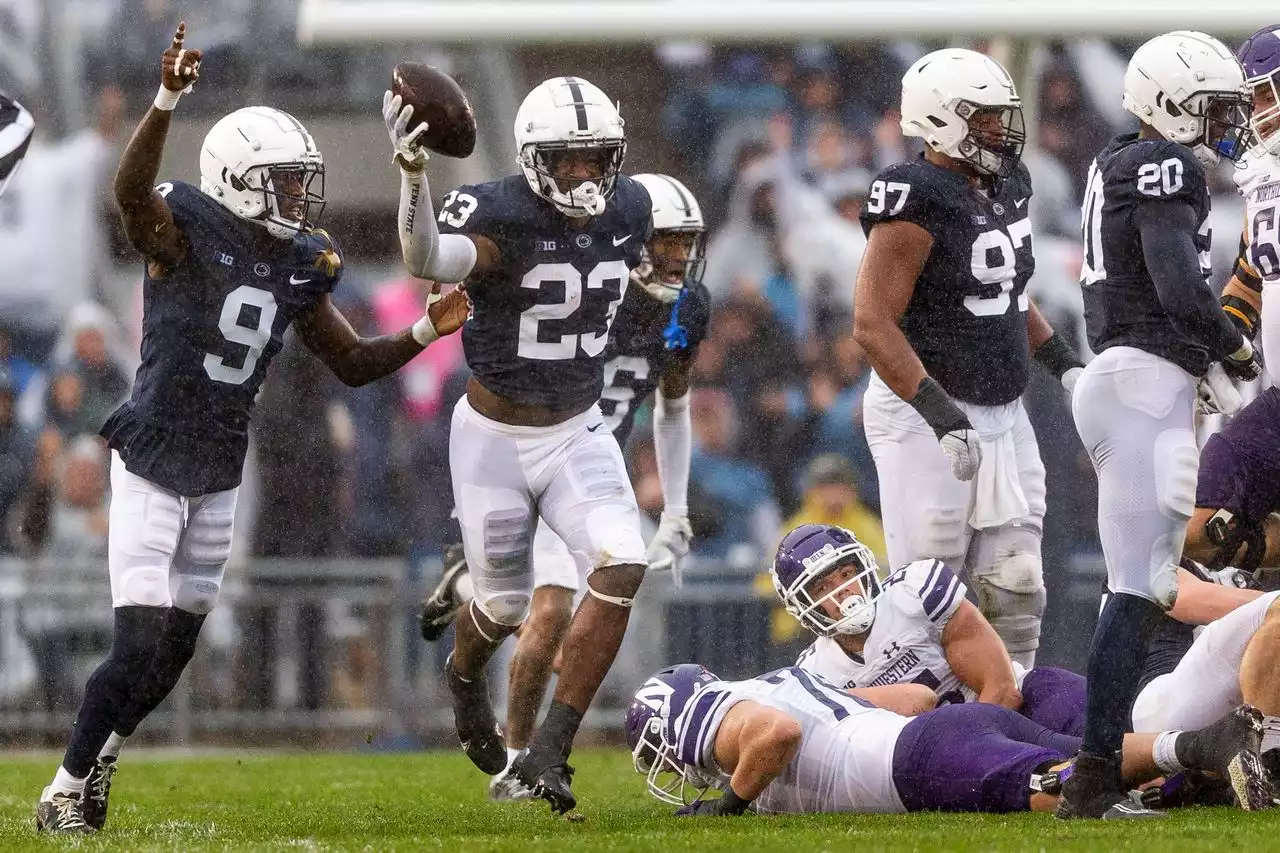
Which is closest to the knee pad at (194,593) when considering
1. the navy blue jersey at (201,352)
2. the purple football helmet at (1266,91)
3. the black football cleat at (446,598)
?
the navy blue jersey at (201,352)

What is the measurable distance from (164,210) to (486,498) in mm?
1250

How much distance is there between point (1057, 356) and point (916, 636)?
1.37 meters

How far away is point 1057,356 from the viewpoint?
641cm

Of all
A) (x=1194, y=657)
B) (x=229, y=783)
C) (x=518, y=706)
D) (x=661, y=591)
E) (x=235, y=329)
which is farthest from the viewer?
(x=661, y=591)

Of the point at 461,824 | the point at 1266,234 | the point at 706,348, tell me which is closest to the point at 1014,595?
the point at 1266,234

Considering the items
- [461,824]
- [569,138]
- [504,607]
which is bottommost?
[461,824]

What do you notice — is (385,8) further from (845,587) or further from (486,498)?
(845,587)

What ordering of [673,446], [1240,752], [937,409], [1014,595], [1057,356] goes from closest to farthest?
[1240,752] → [937,409] → [1014,595] → [1057,356] → [673,446]

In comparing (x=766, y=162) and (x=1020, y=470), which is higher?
(x=766, y=162)

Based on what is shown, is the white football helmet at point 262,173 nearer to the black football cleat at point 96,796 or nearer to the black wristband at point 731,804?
the black football cleat at point 96,796

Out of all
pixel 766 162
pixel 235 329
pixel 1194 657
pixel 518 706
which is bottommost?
pixel 518 706

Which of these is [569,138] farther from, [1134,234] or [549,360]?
[1134,234]

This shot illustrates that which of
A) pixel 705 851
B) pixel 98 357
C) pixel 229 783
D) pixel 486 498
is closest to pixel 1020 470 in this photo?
pixel 486 498

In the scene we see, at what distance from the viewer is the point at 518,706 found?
6203 millimetres
